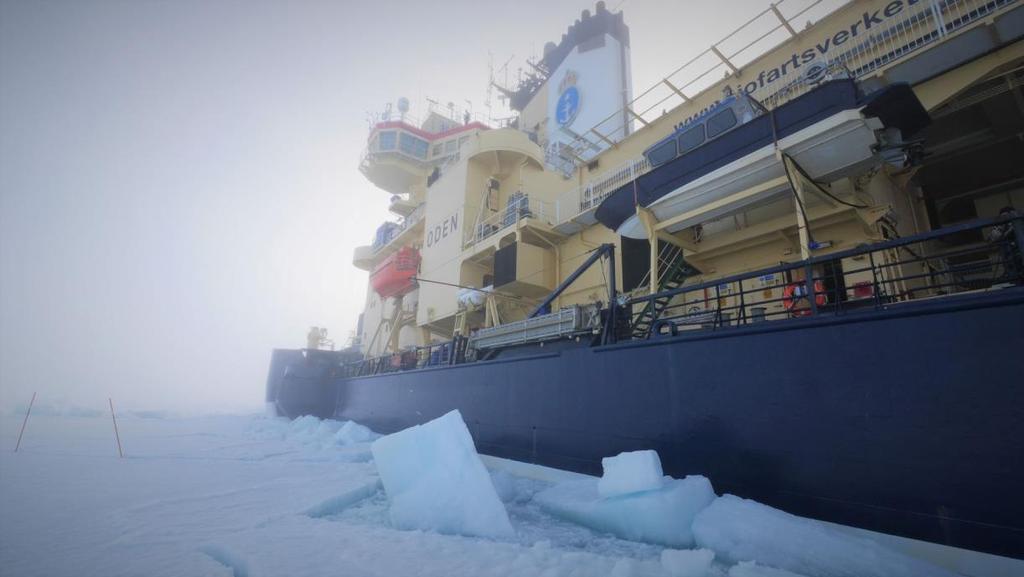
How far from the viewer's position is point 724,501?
420 cm

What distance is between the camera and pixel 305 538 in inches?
147

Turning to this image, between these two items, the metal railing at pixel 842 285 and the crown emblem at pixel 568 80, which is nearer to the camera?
the metal railing at pixel 842 285

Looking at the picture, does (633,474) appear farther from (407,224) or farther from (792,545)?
(407,224)

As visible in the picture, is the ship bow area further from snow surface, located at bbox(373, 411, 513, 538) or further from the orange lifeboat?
snow surface, located at bbox(373, 411, 513, 538)

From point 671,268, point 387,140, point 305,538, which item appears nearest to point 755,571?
point 305,538

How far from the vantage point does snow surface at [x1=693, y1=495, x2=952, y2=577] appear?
320cm

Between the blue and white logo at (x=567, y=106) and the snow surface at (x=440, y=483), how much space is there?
67.1 ft

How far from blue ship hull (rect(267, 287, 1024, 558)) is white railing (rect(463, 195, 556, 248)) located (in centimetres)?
713

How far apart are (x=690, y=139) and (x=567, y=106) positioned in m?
16.5

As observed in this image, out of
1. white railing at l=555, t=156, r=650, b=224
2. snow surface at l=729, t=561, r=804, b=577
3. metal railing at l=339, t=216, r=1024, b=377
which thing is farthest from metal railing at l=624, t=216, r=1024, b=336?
white railing at l=555, t=156, r=650, b=224

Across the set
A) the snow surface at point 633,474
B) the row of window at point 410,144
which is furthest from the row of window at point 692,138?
the row of window at point 410,144

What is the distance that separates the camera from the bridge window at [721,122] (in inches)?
277

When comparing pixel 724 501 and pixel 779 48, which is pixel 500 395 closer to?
pixel 724 501

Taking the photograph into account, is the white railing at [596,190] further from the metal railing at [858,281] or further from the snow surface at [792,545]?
the snow surface at [792,545]
